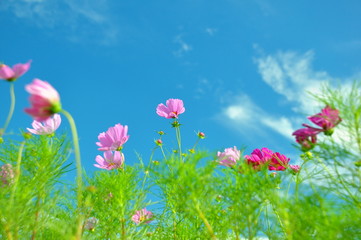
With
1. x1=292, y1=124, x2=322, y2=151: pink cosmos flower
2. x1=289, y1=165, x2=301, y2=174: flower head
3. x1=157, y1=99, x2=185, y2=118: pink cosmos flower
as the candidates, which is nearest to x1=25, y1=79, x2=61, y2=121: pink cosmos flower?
x1=292, y1=124, x2=322, y2=151: pink cosmos flower

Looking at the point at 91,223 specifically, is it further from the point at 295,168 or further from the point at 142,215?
the point at 295,168

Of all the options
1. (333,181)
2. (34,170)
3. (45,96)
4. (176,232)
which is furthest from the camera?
(176,232)

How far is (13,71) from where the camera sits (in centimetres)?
131

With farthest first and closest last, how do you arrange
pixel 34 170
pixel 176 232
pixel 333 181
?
pixel 176 232, pixel 34 170, pixel 333 181

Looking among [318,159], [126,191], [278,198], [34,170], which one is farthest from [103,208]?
[318,159]

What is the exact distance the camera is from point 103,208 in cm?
189

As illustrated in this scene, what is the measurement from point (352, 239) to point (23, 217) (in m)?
1.27

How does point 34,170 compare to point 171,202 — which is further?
point 171,202

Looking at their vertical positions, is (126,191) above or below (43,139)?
below

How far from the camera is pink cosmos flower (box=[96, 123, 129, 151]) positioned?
79.8 inches

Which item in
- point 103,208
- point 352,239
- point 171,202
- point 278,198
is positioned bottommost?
point 352,239

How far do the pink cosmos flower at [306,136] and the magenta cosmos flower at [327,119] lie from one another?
0.09 ft

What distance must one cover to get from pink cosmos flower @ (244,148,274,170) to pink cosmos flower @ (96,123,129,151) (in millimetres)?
699

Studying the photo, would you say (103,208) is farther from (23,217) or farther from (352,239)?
(352,239)
